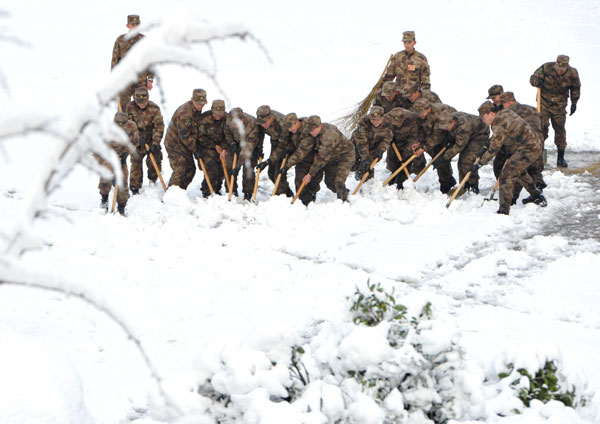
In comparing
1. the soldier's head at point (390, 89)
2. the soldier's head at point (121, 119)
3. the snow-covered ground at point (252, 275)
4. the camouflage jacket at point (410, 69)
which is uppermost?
the camouflage jacket at point (410, 69)

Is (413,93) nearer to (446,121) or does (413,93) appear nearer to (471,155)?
(446,121)

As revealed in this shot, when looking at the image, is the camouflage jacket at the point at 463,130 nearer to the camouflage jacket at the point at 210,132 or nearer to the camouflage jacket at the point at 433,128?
the camouflage jacket at the point at 433,128

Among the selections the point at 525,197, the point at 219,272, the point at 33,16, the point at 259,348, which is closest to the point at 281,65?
the point at 33,16

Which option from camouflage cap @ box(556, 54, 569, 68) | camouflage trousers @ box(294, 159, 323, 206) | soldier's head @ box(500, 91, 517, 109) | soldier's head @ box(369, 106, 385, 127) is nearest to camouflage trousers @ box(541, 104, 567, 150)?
camouflage cap @ box(556, 54, 569, 68)

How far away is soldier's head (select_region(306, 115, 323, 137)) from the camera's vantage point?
9031 millimetres

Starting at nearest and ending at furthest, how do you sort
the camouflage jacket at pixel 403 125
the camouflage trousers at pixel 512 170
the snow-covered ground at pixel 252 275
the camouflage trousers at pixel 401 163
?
the snow-covered ground at pixel 252 275 < the camouflage trousers at pixel 512 170 < the camouflage jacket at pixel 403 125 < the camouflage trousers at pixel 401 163

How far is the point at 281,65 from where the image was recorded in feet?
59.0

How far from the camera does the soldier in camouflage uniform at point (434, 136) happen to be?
32.0ft

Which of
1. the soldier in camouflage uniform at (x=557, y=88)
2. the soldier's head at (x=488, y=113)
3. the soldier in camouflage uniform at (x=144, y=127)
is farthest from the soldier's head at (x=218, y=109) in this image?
the soldier in camouflage uniform at (x=557, y=88)

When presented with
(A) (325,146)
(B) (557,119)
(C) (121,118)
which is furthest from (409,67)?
(C) (121,118)

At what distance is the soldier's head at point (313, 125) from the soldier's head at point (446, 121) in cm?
174

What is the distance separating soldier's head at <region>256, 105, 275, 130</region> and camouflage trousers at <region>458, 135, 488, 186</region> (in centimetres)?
276

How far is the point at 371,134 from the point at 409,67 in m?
2.02

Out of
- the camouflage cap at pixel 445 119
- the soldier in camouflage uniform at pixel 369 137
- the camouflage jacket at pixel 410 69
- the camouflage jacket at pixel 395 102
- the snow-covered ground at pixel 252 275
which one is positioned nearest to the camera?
the snow-covered ground at pixel 252 275
